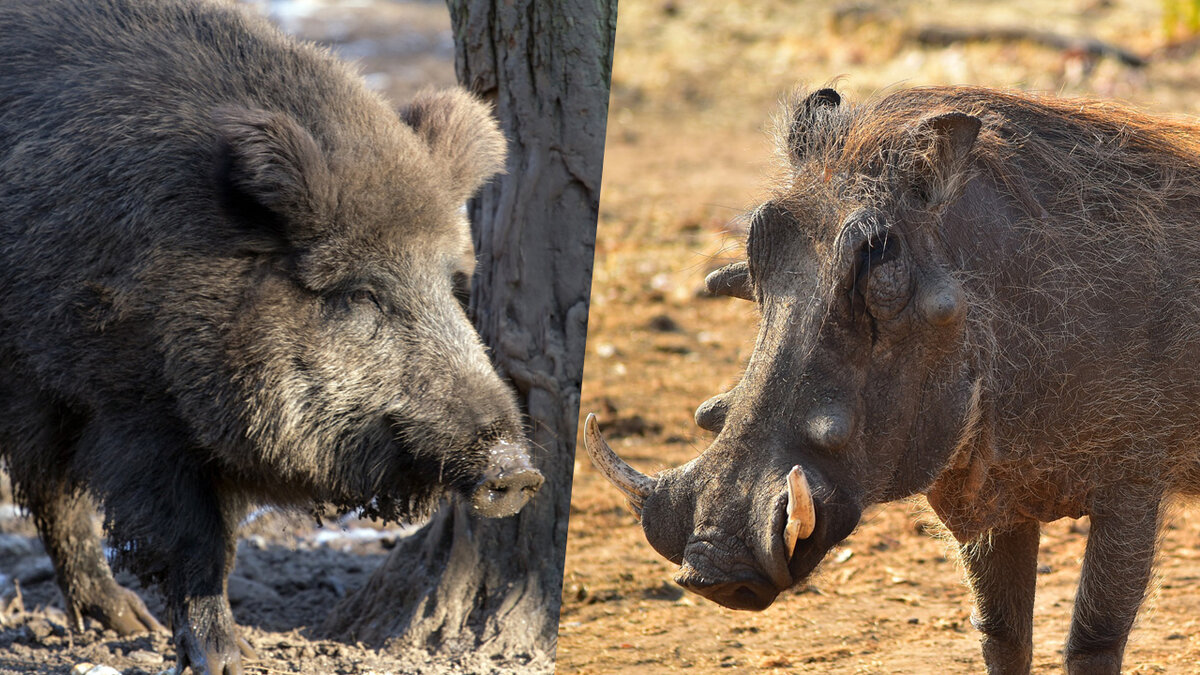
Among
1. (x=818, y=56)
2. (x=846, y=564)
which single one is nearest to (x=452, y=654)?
(x=846, y=564)

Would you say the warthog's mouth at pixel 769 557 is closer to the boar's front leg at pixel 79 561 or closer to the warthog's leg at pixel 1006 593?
the warthog's leg at pixel 1006 593

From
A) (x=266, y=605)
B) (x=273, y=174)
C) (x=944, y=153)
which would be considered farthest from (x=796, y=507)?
(x=266, y=605)

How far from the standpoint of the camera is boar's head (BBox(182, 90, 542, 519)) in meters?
3.68

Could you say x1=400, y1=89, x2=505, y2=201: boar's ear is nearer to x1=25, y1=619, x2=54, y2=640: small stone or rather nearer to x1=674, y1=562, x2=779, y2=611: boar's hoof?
x1=674, y1=562, x2=779, y2=611: boar's hoof

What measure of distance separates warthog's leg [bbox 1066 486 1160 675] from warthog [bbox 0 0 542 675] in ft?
5.24

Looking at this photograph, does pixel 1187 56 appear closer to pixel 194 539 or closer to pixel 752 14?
pixel 752 14

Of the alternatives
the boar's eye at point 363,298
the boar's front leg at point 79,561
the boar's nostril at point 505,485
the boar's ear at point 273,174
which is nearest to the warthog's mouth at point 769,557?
the boar's nostril at point 505,485

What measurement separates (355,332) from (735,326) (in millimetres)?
3938

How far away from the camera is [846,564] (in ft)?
15.1

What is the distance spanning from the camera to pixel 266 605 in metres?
4.90

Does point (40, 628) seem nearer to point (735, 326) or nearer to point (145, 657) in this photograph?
point (145, 657)

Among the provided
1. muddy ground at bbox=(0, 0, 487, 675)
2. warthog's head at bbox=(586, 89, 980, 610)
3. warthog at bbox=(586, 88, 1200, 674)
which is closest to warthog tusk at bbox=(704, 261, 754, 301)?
warthog at bbox=(586, 88, 1200, 674)

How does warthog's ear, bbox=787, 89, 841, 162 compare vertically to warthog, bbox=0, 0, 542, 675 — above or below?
above

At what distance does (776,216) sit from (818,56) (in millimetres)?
10941
